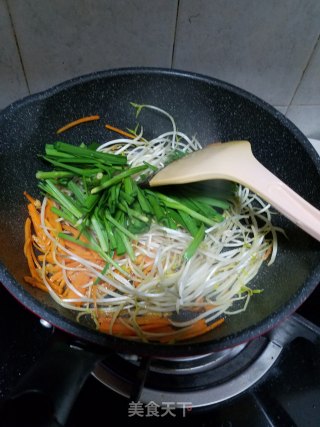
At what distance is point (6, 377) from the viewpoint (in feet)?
2.80

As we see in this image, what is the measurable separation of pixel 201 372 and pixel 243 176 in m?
0.48

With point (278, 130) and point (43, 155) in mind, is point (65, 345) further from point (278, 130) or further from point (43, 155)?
point (278, 130)

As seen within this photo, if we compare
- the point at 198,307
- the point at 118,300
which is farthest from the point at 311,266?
the point at 118,300

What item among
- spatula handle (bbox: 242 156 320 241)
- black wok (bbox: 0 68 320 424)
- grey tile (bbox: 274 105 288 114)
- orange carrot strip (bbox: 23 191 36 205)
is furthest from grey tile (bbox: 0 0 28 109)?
grey tile (bbox: 274 105 288 114)

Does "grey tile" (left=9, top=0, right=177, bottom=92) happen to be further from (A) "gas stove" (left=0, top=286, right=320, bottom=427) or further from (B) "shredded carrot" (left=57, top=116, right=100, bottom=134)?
(A) "gas stove" (left=0, top=286, right=320, bottom=427)

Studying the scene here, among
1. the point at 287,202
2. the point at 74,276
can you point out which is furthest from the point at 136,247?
the point at 287,202

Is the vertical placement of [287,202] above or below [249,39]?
below

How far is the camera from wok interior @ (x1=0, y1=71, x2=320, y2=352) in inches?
35.6

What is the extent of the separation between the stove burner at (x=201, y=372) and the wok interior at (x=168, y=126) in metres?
0.09

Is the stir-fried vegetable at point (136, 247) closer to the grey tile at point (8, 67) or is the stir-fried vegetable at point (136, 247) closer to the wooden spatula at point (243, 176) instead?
the wooden spatula at point (243, 176)

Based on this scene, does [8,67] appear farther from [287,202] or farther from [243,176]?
[287,202]

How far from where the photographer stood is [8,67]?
110 cm

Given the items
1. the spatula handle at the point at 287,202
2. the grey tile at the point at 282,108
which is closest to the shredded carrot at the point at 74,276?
the spatula handle at the point at 287,202

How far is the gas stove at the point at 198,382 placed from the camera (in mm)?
843
